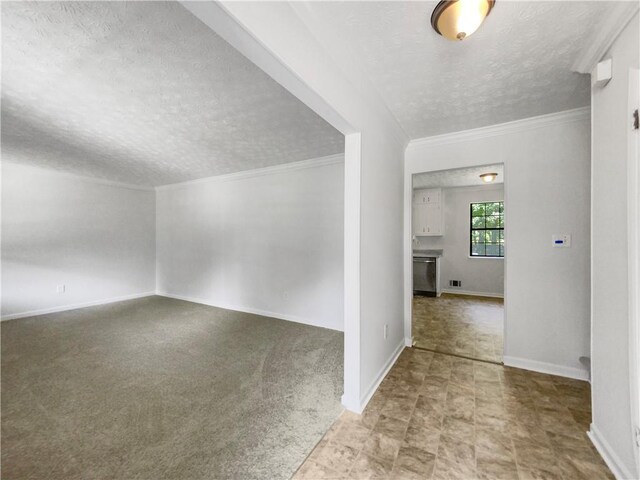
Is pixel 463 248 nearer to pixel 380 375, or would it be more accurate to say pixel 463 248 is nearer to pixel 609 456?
pixel 380 375

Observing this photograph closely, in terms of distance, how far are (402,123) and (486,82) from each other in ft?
2.68

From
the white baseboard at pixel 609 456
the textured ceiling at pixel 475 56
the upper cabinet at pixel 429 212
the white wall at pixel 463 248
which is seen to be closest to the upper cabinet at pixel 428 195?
the upper cabinet at pixel 429 212

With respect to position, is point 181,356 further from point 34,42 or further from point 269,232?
point 34,42

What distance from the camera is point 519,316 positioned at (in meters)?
2.62

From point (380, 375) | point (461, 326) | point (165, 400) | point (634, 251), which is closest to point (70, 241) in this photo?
point (165, 400)

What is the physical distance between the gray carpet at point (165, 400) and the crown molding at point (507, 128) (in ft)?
9.02

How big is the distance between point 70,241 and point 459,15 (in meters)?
6.67

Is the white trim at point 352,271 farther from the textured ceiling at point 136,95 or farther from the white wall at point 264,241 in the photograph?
the white wall at point 264,241

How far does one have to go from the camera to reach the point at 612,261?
4.80 ft

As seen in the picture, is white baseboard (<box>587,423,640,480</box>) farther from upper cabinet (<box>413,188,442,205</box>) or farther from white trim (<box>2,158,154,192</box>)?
white trim (<box>2,158,154,192</box>)

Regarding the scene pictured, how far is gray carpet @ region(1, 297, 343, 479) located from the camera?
4.99 ft

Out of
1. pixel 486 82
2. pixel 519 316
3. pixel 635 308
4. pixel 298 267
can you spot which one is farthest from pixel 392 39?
pixel 298 267

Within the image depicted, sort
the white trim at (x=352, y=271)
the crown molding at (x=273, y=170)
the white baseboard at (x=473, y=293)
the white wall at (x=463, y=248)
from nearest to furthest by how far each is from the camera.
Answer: the white trim at (x=352, y=271) < the crown molding at (x=273, y=170) < the white baseboard at (x=473, y=293) < the white wall at (x=463, y=248)

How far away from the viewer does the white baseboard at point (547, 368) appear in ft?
7.79
